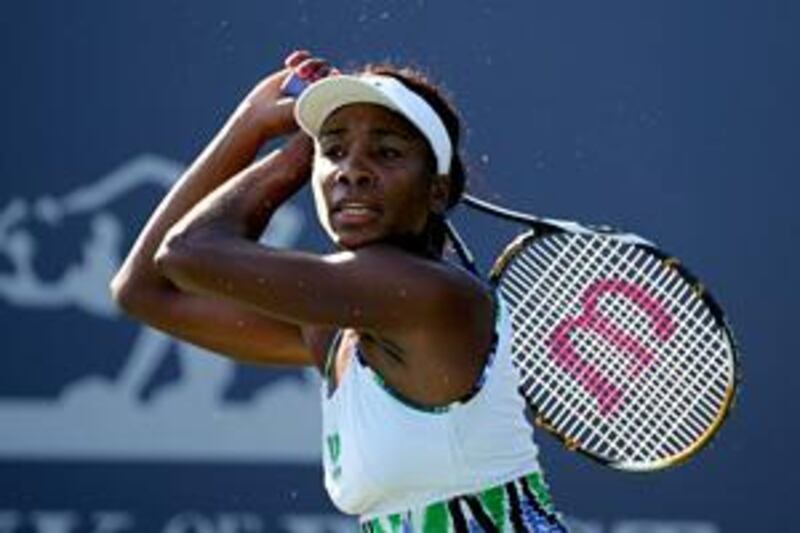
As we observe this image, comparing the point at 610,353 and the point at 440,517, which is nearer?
the point at 440,517

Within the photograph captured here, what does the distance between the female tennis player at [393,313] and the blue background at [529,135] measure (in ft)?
8.02

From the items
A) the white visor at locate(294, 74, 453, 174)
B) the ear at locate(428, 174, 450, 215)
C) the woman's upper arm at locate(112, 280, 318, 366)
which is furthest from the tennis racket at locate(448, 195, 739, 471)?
the white visor at locate(294, 74, 453, 174)

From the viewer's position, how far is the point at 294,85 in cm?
320

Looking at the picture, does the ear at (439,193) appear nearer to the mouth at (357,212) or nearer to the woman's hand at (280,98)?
the mouth at (357,212)

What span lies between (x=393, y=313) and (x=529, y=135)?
263 cm

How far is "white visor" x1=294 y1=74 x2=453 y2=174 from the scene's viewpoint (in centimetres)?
287

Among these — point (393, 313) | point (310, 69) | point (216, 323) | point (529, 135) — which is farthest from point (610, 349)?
point (529, 135)

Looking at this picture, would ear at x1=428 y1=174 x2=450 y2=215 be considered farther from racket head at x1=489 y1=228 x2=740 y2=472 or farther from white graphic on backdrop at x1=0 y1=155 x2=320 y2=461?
white graphic on backdrop at x1=0 y1=155 x2=320 y2=461

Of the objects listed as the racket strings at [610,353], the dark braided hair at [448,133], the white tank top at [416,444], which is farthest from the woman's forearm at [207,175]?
the racket strings at [610,353]

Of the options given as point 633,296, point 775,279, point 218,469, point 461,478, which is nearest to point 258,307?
point 461,478

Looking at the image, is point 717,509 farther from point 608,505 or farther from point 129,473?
point 129,473

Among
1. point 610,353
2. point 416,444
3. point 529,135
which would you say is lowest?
point 529,135

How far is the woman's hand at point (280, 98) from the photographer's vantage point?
3.19 m

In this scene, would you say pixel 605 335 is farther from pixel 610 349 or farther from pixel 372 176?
pixel 372 176
